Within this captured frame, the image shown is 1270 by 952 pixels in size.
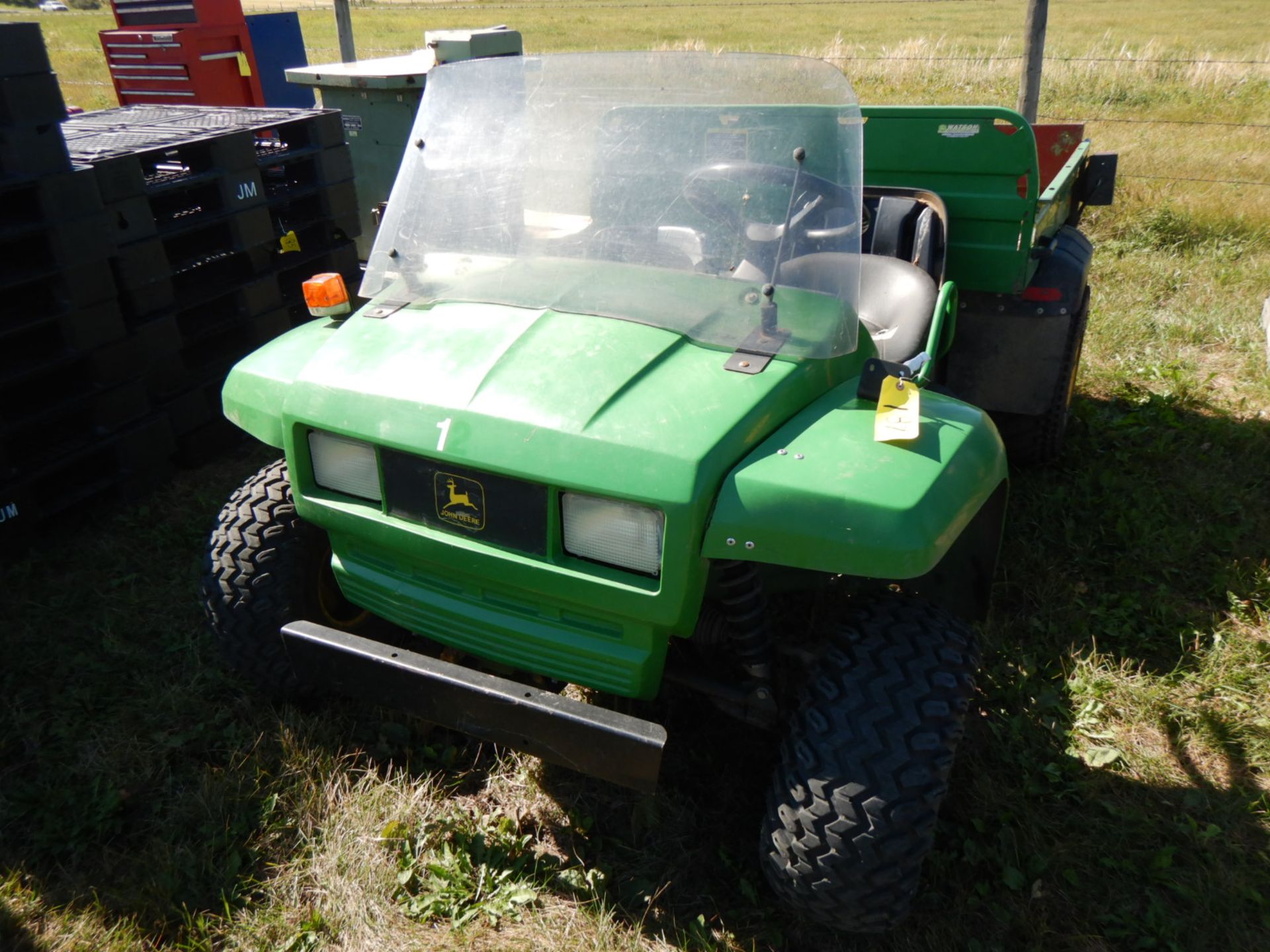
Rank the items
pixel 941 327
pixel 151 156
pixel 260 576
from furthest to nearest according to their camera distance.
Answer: pixel 151 156, pixel 941 327, pixel 260 576

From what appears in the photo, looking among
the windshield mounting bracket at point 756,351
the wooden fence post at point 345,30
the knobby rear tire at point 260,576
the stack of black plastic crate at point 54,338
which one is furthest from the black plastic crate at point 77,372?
the wooden fence post at point 345,30

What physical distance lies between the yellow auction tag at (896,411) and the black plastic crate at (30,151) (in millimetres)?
3085

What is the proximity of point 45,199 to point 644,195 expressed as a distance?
241cm

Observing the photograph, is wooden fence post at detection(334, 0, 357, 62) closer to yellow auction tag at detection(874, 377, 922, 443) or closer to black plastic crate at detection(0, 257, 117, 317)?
black plastic crate at detection(0, 257, 117, 317)

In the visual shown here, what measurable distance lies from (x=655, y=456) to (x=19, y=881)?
6.18 ft

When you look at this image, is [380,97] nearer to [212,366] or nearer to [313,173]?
[313,173]

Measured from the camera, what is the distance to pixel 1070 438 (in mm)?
4363

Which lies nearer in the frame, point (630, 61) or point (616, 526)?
point (616, 526)

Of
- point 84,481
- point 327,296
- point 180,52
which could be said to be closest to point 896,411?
point 327,296

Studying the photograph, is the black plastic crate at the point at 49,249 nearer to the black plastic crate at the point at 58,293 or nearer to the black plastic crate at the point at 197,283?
the black plastic crate at the point at 58,293

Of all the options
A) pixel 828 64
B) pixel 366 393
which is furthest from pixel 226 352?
pixel 828 64

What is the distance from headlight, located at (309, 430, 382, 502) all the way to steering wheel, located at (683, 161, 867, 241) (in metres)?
0.99

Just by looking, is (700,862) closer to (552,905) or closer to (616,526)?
(552,905)

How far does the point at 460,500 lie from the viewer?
216cm
